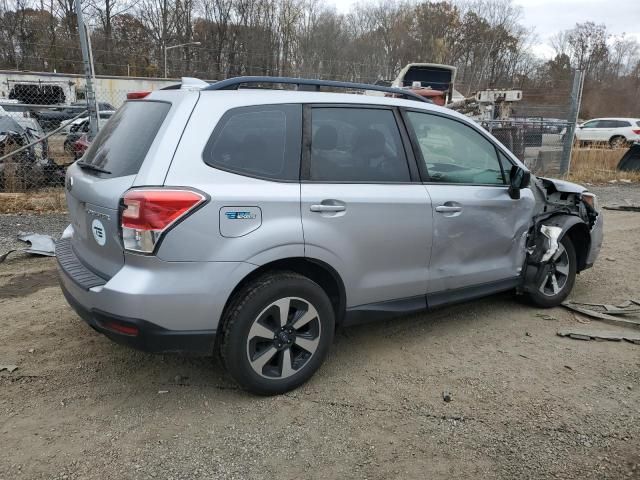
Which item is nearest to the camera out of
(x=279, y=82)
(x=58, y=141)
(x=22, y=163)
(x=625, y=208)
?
(x=279, y=82)

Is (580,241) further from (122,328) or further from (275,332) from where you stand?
(122,328)

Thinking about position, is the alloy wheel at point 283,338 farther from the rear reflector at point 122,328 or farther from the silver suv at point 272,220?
the rear reflector at point 122,328

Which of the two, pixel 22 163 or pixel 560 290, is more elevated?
pixel 22 163

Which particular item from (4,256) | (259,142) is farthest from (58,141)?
(259,142)

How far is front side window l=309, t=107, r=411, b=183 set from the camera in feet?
10.6

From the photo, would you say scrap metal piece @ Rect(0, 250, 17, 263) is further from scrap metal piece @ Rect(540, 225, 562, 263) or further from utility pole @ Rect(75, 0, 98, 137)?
scrap metal piece @ Rect(540, 225, 562, 263)

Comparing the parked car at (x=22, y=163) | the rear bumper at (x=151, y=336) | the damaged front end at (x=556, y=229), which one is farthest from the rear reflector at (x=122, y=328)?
the parked car at (x=22, y=163)

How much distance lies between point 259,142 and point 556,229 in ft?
9.20

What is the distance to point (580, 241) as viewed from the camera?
4871 mm

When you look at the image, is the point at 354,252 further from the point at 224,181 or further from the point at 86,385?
the point at 86,385

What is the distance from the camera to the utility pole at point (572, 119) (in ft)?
38.0

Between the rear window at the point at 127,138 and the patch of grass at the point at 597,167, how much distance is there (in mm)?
11971

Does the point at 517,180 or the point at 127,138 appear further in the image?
the point at 517,180

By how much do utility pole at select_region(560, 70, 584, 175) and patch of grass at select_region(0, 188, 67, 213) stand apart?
10.4 meters
